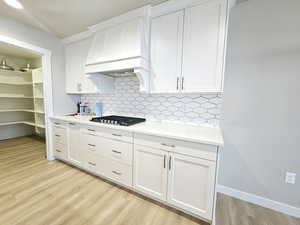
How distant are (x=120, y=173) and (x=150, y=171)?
1.60 ft

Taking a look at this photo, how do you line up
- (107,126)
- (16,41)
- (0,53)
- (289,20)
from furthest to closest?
(0,53) → (16,41) → (107,126) → (289,20)

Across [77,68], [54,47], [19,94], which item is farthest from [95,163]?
[19,94]

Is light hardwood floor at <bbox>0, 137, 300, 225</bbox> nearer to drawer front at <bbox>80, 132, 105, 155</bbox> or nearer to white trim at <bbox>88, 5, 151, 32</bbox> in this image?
drawer front at <bbox>80, 132, 105, 155</bbox>

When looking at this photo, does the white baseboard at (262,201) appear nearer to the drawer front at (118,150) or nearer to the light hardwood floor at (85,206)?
the light hardwood floor at (85,206)

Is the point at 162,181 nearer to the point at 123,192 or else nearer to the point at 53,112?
the point at 123,192

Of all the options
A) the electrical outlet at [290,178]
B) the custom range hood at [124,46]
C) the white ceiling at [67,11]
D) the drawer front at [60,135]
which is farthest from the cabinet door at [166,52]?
the drawer front at [60,135]

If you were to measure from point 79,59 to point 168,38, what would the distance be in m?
1.83

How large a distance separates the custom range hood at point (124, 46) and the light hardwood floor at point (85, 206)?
1.48 metres

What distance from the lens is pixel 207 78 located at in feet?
5.20

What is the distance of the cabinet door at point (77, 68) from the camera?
2.56 meters

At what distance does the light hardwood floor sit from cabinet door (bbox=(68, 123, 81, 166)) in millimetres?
238

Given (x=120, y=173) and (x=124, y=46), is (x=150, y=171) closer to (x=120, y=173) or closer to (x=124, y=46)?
(x=120, y=173)

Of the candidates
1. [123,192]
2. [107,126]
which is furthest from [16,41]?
[123,192]

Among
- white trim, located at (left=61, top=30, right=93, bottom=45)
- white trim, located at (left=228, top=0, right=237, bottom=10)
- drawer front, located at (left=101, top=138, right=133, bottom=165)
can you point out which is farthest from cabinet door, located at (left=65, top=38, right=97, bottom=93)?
white trim, located at (left=228, top=0, right=237, bottom=10)
